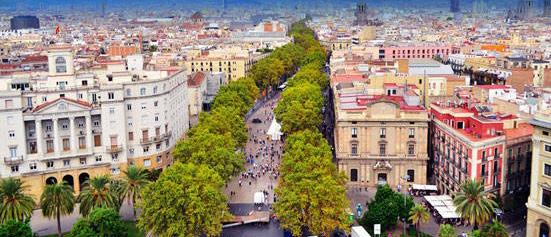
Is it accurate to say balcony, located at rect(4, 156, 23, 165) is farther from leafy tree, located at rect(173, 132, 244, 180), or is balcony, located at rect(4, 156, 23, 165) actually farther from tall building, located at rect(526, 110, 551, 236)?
tall building, located at rect(526, 110, 551, 236)

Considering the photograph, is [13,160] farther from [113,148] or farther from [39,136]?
[113,148]

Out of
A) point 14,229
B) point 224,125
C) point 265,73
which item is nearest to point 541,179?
point 224,125

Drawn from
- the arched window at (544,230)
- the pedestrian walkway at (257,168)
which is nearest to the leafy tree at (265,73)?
the pedestrian walkway at (257,168)

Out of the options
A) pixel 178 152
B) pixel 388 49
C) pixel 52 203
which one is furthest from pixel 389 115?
pixel 388 49

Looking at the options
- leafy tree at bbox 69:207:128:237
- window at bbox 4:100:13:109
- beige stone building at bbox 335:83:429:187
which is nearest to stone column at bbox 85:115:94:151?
window at bbox 4:100:13:109

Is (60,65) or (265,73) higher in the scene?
(60,65)

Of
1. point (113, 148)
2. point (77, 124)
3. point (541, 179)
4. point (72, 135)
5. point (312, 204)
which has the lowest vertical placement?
point (312, 204)
